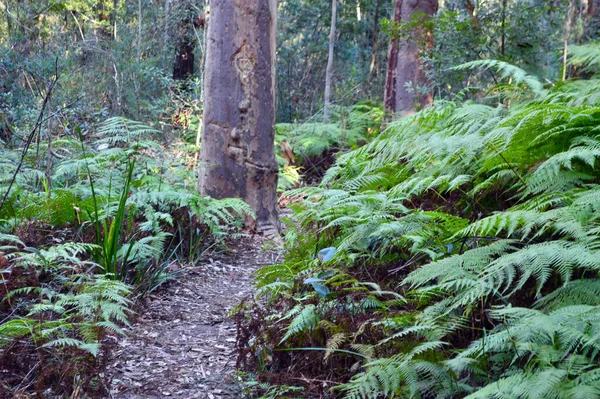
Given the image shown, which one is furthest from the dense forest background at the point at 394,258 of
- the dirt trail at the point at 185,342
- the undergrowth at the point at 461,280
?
the dirt trail at the point at 185,342

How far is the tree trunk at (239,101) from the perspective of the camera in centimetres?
664

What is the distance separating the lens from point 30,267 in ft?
12.5

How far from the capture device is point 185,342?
390 centimetres

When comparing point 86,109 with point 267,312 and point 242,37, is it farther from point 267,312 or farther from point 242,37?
point 267,312

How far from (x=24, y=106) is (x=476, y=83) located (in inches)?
279

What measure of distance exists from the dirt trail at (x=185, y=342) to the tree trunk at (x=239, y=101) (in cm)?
132

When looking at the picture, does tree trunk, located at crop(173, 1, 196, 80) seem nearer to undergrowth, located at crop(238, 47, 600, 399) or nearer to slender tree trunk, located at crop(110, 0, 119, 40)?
slender tree trunk, located at crop(110, 0, 119, 40)

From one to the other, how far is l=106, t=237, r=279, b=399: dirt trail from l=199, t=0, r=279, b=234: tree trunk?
4.32 feet

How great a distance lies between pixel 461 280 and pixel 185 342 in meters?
2.09

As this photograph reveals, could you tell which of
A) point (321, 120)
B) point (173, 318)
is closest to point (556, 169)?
point (173, 318)

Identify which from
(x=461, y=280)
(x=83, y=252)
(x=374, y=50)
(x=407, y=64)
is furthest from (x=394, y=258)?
(x=374, y=50)

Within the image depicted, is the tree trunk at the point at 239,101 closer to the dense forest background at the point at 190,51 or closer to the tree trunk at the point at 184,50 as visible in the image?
the dense forest background at the point at 190,51

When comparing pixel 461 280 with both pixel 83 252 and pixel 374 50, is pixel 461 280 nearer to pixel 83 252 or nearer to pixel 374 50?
pixel 83 252

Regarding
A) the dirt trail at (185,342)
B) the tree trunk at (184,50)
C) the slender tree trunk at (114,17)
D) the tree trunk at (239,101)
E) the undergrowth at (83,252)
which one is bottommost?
the dirt trail at (185,342)
